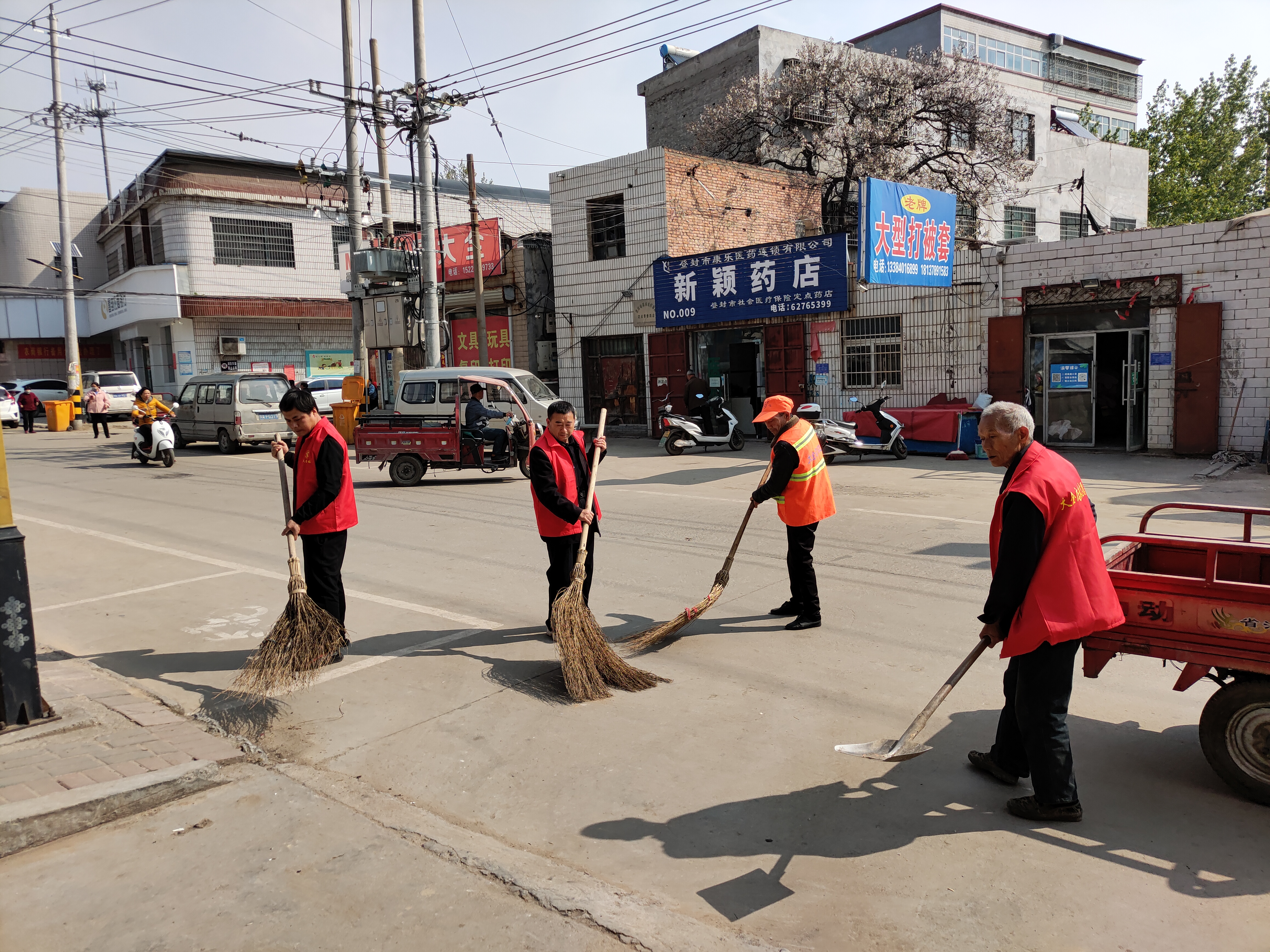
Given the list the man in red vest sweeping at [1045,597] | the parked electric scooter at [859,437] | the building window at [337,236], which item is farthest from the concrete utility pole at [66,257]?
the man in red vest sweeping at [1045,597]

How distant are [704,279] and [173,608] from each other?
15385mm

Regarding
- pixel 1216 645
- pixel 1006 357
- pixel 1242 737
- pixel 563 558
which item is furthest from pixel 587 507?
pixel 1006 357

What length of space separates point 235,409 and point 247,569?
1289 centimetres

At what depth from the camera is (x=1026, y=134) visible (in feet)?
102

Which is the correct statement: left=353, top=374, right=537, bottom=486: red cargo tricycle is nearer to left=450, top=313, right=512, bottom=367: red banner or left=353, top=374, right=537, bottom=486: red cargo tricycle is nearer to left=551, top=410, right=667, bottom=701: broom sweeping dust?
left=551, top=410, right=667, bottom=701: broom sweeping dust

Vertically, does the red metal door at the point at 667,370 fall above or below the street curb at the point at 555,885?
above

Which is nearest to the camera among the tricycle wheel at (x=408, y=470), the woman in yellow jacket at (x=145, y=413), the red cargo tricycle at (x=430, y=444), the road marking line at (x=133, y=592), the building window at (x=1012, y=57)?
the road marking line at (x=133, y=592)

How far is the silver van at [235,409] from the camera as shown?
66.7 ft

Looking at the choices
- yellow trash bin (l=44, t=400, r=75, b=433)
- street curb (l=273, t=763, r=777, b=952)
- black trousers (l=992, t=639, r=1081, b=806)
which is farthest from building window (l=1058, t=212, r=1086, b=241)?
yellow trash bin (l=44, t=400, r=75, b=433)

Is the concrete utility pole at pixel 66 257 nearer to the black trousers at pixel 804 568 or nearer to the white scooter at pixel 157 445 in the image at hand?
the white scooter at pixel 157 445

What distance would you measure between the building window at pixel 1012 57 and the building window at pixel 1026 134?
405cm

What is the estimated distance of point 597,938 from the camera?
117 inches

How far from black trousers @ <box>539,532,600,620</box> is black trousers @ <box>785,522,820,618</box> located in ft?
4.69

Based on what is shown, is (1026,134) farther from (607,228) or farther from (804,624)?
(804,624)
